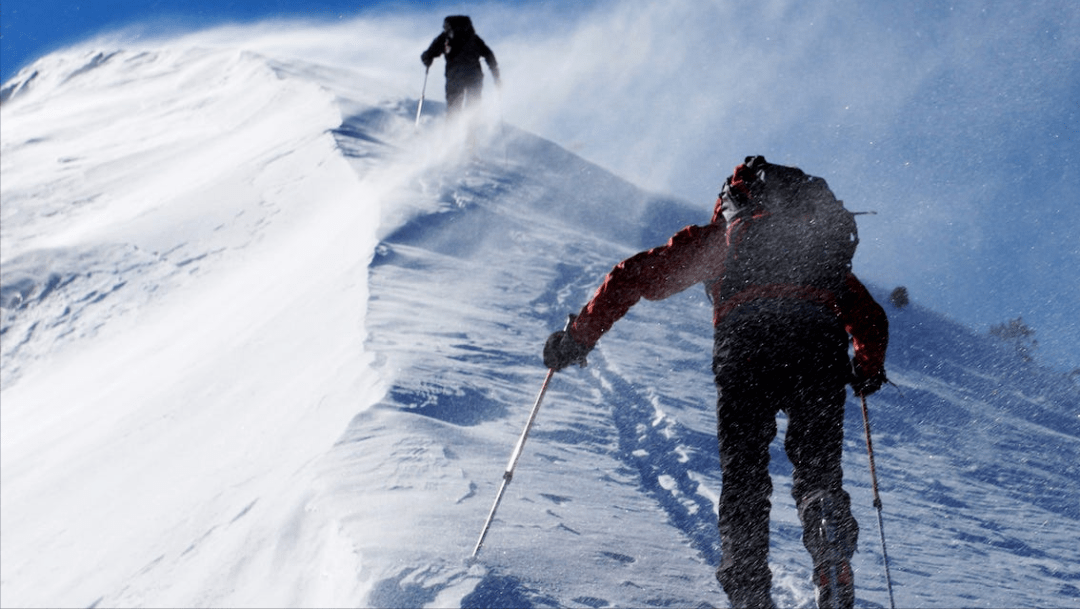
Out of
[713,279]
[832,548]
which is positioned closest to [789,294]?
[713,279]

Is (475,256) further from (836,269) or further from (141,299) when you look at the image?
(836,269)

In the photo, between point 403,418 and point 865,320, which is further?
point 403,418

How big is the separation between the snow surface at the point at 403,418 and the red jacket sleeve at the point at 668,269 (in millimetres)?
1054

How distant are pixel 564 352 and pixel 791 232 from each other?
1.00 meters

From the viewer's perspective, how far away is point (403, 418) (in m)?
4.75

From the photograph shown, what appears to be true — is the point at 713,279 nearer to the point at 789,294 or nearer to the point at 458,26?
the point at 789,294

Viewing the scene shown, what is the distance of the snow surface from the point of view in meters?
3.72

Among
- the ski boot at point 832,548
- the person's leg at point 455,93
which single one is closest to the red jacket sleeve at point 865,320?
the ski boot at point 832,548

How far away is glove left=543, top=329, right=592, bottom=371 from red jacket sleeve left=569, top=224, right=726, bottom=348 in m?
0.17

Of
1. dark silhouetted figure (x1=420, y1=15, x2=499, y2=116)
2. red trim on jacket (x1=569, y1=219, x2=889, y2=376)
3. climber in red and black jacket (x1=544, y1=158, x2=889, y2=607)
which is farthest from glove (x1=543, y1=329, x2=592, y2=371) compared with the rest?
dark silhouetted figure (x1=420, y1=15, x2=499, y2=116)

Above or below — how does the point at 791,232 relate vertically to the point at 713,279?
above

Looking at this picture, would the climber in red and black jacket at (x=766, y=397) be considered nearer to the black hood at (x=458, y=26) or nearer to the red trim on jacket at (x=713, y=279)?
the red trim on jacket at (x=713, y=279)

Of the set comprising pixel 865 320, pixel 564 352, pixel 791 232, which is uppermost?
pixel 791 232

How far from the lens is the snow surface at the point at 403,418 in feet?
12.2
